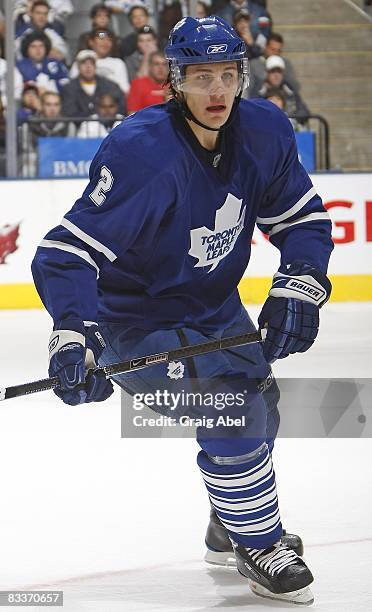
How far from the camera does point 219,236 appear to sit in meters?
2.51

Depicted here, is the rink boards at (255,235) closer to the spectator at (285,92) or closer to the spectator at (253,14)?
the spectator at (285,92)

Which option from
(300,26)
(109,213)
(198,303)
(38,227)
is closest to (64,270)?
(109,213)

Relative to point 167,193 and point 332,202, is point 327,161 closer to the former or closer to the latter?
point 332,202

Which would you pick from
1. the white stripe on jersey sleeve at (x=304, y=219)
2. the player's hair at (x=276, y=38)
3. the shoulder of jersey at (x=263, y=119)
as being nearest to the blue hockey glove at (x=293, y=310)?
the white stripe on jersey sleeve at (x=304, y=219)

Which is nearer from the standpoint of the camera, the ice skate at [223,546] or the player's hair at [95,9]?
the ice skate at [223,546]

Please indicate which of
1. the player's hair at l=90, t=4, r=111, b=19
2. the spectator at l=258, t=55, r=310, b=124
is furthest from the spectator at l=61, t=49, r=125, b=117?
the spectator at l=258, t=55, r=310, b=124

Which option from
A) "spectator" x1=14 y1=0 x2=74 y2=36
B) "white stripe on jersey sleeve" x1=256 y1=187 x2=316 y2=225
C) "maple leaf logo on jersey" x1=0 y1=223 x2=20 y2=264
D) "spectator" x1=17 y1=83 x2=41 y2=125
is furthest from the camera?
"spectator" x1=14 y1=0 x2=74 y2=36

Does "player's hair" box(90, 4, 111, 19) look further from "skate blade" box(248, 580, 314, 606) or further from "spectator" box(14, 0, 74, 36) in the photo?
"skate blade" box(248, 580, 314, 606)

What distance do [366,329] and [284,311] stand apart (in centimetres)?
348

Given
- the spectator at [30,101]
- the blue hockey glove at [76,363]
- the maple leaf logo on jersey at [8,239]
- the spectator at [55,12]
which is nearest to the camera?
the blue hockey glove at [76,363]

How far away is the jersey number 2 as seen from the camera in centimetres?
238

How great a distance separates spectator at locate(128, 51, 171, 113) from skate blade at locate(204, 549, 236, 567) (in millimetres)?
4846

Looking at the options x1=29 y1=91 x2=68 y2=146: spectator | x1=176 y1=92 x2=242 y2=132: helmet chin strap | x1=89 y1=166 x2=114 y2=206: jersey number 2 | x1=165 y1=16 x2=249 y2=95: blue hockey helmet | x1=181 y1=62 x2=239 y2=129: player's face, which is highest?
x1=165 y1=16 x2=249 y2=95: blue hockey helmet

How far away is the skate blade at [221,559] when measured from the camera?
268 cm
